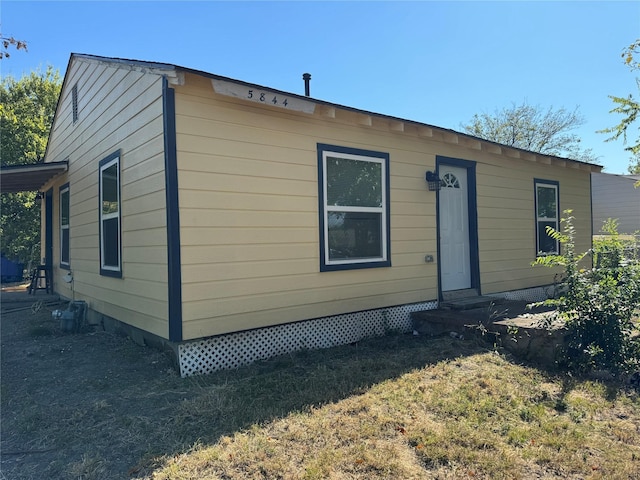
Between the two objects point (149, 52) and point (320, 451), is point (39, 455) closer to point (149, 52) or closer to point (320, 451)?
point (320, 451)

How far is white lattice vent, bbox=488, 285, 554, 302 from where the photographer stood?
7.83 m

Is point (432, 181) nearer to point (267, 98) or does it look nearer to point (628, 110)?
point (267, 98)

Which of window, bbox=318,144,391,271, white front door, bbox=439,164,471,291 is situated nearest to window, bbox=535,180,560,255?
white front door, bbox=439,164,471,291

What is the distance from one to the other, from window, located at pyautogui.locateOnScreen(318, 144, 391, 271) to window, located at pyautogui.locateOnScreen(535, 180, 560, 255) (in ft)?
14.0

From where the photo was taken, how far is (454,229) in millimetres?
7184

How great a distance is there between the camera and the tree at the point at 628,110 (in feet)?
21.5

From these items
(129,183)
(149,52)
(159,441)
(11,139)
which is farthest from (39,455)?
(11,139)

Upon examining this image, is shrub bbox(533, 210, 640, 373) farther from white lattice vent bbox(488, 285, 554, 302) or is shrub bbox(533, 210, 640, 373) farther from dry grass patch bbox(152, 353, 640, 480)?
white lattice vent bbox(488, 285, 554, 302)

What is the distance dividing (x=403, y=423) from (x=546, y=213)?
7.16 meters

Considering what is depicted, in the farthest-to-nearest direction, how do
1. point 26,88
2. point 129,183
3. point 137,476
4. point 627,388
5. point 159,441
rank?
point 26,88 → point 129,183 → point 627,388 → point 159,441 → point 137,476

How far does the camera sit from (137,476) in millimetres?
2574

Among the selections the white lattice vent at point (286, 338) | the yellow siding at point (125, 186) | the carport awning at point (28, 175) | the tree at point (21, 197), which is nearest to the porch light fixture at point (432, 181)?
the white lattice vent at point (286, 338)

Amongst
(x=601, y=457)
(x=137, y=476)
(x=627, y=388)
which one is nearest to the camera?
(x=137, y=476)

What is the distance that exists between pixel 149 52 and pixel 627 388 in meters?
9.98
